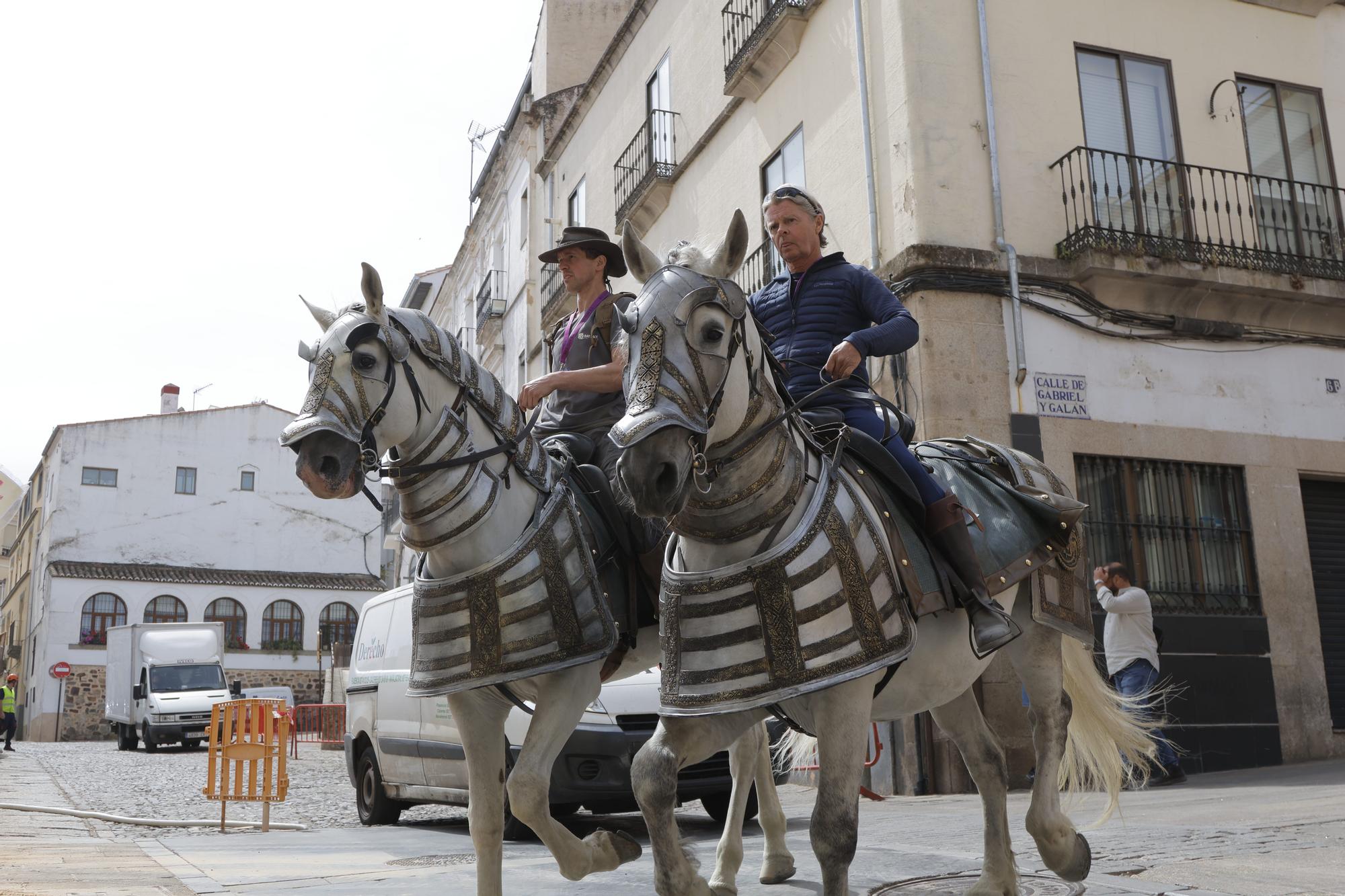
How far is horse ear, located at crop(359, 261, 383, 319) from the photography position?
4.35 metres

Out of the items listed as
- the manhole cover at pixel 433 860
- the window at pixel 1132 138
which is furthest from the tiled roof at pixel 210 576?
the manhole cover at pixel 433 860

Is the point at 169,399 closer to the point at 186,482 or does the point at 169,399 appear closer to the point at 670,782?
the point at 186,482

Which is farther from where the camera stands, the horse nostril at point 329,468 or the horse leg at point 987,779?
the horse leg at point 987,779

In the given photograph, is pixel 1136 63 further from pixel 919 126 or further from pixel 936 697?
pixel 936 697

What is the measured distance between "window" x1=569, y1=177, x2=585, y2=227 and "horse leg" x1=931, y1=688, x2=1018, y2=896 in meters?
19.2

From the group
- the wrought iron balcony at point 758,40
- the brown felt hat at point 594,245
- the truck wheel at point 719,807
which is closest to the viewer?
the brown felt hat at point 594,245

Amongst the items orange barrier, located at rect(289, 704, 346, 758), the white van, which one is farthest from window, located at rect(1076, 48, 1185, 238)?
orange barrier, located at rect(289, 704, 346, 758)

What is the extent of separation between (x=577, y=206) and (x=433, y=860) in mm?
18576

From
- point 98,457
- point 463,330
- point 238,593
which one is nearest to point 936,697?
point 463,330

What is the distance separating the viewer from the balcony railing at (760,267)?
47.8ft

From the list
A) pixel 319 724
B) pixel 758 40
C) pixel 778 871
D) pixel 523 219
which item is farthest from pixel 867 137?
pixel 319 724

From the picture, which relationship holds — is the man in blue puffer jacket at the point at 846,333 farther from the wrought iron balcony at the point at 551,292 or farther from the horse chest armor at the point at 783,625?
the wrought iron balcony at the point at 551,292

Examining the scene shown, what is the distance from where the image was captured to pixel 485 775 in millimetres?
4320

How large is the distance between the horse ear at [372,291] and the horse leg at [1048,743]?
3.00 m
